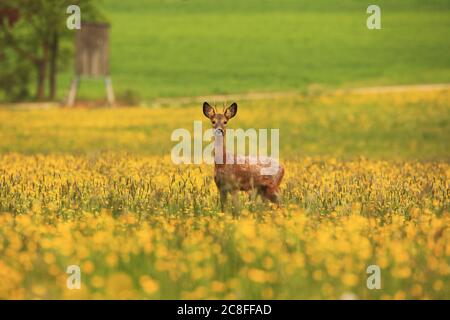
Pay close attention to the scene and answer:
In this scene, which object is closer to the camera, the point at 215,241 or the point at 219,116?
the point at 215,241

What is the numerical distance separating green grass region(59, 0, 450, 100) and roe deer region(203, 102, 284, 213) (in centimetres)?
3121

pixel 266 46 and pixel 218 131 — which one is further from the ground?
pixel 266 46

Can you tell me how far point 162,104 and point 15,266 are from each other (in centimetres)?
3264

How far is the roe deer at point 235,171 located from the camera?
10.4 meters

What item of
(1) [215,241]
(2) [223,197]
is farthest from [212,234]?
(2) [223,197]

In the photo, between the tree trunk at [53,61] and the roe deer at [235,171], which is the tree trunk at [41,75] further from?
the roe deer at [235,171]

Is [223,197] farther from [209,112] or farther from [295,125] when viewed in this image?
[295,125]

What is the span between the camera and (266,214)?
33.2 feet

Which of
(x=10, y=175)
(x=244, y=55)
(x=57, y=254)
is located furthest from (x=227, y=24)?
(x=57, y=254)

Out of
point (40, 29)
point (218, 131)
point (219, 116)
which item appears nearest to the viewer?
point (219, 116)

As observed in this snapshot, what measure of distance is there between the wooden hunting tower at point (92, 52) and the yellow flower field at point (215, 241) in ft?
93.6

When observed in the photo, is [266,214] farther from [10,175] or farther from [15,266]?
[10,175]

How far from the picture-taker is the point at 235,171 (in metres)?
10.9

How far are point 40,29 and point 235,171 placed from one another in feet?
115
